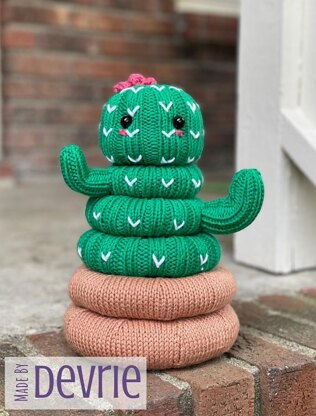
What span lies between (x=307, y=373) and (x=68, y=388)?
0.43 m

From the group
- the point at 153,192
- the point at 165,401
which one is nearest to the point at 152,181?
the point at 153,192

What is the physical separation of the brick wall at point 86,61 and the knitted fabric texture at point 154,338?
263cm

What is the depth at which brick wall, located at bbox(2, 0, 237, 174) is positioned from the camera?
359 centimetres

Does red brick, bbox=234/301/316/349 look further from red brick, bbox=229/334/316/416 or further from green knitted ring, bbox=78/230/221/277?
green knitted ring, bbox=78/230/221/277

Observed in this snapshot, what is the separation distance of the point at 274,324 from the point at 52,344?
0.47m

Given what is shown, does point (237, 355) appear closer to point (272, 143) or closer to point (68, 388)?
point (68, 388)

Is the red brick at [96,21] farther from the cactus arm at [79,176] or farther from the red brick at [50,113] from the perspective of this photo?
the cactus arm at [79,176]

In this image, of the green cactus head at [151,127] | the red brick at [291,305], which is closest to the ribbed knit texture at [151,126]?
the green cactus head at [151,127]

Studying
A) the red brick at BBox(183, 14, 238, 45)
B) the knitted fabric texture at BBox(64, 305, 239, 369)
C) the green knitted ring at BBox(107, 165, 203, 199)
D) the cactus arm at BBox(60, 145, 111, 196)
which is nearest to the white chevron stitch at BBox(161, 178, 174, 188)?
the green knitted ring at BBox(107, 165, 203, 199)

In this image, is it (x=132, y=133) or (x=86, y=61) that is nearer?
(x=132, y=133)

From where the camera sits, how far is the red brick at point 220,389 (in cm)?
105

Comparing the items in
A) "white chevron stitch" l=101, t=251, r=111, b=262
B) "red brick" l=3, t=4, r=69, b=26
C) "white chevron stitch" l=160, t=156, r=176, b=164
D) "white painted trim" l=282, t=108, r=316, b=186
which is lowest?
"white chevron stitch" l=101, t=251, r=111, b=262

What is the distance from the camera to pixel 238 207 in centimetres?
115

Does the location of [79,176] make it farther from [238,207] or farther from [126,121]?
[238,207]
